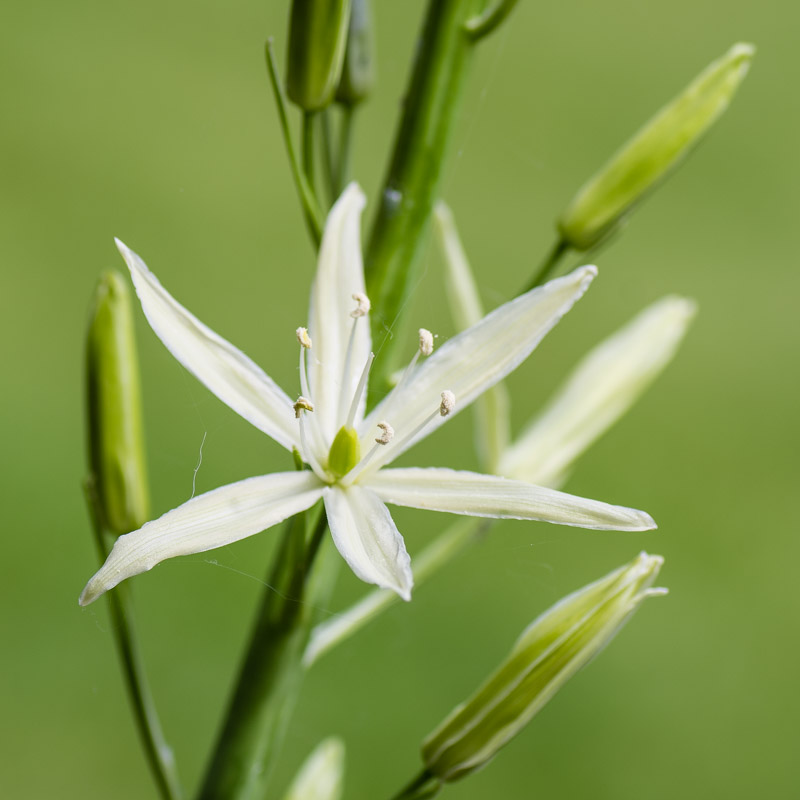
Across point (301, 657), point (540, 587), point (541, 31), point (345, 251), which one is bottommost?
point (540, 587)

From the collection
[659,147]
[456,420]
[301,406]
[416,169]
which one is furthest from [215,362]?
[456,420]

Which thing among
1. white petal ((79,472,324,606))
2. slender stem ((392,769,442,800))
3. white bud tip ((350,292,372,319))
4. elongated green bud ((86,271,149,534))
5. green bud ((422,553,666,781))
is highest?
elongated green bud ((86,271,149,534))

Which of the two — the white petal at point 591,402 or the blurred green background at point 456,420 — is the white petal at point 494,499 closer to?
the white petal at point 591,402

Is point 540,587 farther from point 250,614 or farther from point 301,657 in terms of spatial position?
point 301,657

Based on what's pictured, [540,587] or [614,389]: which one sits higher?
[614,389]

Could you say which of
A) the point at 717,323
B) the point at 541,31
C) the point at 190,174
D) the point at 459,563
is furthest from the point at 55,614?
the point at 541,31

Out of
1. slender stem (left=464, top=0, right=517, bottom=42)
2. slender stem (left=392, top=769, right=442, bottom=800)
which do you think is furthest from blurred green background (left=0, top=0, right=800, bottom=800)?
slender stem (left=464, top=0, right=517, bottom=42)

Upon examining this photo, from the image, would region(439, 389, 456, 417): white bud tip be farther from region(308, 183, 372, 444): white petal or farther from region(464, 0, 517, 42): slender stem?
region(464, 0, 517, 42): slender stem
